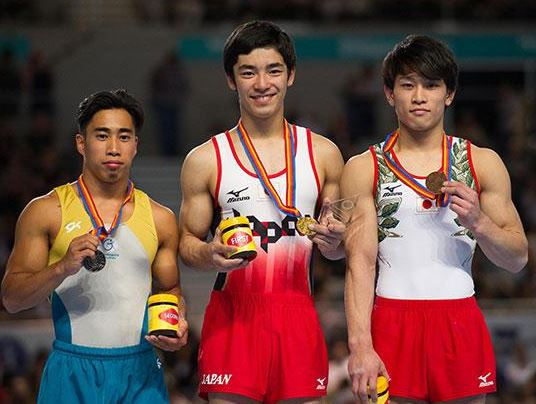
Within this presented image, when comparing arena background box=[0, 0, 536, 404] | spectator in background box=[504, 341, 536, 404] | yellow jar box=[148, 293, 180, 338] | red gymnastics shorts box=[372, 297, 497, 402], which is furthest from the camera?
arena background box=[0, 0, 536, 404]

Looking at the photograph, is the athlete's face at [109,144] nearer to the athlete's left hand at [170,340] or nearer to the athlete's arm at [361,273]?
the athlete's left hand at [170,340]

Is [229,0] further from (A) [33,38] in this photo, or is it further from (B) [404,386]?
(B) [404,386]

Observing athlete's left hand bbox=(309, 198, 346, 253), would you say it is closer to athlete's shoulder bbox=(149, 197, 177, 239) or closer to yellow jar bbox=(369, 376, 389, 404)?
yellow jar bbox=(369, 376, 389, 404)

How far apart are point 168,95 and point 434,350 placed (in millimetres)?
11545

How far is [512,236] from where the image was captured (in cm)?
560

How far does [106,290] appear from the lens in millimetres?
5770

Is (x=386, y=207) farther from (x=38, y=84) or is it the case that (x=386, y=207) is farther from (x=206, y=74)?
(x=206, y=74)

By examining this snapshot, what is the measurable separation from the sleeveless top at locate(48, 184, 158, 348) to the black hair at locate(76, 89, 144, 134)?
41cm

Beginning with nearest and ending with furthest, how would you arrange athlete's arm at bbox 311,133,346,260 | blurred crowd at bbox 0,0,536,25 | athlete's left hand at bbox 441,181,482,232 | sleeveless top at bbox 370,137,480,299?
1. athlete's left hand at bbox 441,181,482,232
2. sleeveless top at bbox 370,137,480,299
3. athlete's arm at bbox 311,133,346,260
4. blurred crowd at bbox 0,0,536,25

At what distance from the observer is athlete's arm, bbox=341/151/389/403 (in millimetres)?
5449

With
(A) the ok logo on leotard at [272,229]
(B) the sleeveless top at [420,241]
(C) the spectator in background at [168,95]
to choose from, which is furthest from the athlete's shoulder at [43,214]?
(C) the spectator in background at [168,95]

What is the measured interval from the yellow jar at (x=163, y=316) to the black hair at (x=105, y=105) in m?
0.97

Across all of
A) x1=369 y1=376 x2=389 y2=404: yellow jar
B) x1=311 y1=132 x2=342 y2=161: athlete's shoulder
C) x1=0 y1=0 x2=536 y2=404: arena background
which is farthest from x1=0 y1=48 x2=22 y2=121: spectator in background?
x1=369 y1=376 x2=389 y2=404: yellow jar

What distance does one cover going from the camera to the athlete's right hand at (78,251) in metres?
5.36
